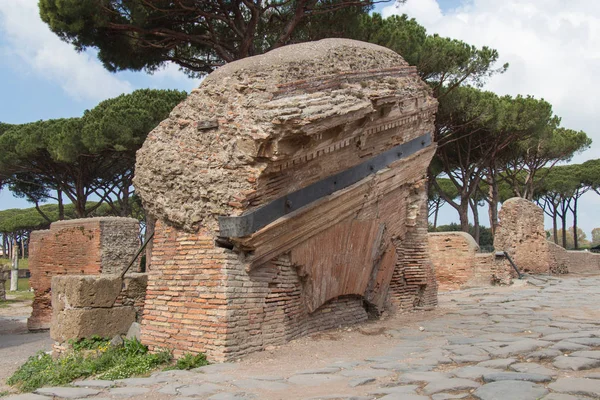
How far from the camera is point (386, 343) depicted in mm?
5562

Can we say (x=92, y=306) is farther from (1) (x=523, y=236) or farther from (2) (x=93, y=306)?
(1) (x=523, y=236)

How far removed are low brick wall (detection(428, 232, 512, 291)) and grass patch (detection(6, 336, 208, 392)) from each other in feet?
31.9

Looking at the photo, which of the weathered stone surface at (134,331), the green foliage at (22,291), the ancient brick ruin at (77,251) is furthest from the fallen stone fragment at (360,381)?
the green foliage at (22,291)

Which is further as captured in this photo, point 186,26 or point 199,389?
point 186,26

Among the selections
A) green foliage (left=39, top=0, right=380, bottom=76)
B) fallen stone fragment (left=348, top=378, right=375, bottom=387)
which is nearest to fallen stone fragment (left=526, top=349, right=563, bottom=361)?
fallen stone fragment (left=348, top=378, right=375, bottom=387)

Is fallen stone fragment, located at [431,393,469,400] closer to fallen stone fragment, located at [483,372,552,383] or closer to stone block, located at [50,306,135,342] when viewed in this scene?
fallen stone fragment, located at [483,372,552,383]

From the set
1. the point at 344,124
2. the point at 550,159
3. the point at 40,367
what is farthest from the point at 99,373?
the point at 550,159

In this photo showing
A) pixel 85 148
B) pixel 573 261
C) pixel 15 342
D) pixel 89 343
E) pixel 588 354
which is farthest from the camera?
pixel 573 261

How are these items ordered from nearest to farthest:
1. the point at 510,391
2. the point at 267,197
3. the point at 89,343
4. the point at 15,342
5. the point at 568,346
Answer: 1. the point at 510,391
2. the point at 568,346
3. the point at 267,197
4. the point at 89,343
5. the point at 15,342

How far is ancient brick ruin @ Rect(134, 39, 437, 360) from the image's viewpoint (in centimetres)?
514

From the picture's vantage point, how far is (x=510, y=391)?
11.3ft

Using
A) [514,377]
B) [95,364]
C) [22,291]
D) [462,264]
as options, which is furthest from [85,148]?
[514,377]

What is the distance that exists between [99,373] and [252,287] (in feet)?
5.04

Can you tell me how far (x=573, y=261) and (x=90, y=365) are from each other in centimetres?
1650
